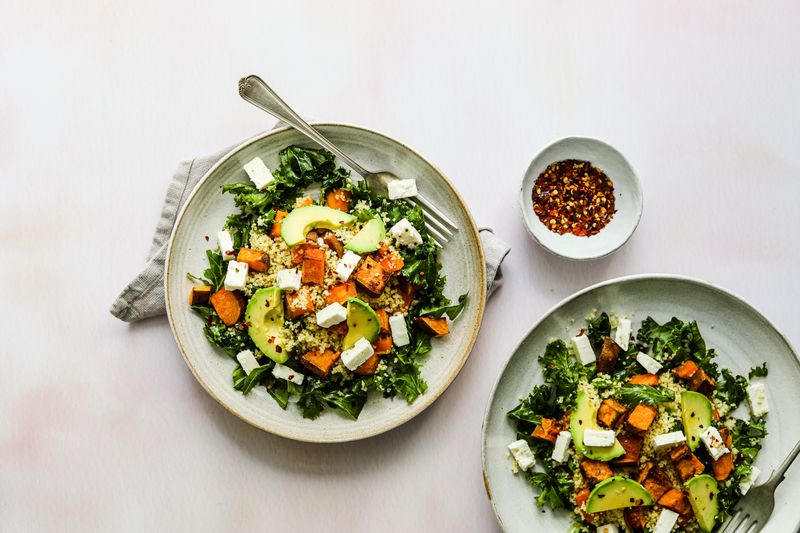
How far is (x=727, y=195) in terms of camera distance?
292cm

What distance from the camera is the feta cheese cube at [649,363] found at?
258 cm

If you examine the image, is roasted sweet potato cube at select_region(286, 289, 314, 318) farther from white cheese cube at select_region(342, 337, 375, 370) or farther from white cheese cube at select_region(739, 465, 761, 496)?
white cheese cube at select_region(739, 465, 761, 496)

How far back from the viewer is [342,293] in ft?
8.20

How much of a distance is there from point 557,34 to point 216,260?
1654 millimetres

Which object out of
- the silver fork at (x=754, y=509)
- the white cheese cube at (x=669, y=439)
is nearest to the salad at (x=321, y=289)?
the white cheese cube at (x=669, y=439)

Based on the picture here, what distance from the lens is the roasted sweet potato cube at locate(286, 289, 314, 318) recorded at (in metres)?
2.47

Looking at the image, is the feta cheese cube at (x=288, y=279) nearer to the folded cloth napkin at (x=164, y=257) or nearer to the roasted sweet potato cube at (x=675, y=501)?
the folded cloth napkin at (x=164, y=257)

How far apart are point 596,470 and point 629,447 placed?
15cm

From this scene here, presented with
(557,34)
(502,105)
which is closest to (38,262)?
(502,105)

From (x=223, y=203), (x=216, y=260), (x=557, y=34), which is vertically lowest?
(x=216, y=260)

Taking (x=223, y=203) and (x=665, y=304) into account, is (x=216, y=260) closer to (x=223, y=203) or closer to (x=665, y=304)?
(x=223, y=203)

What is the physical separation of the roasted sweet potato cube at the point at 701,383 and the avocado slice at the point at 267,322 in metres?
1.48

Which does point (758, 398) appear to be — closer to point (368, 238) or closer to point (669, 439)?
point (669, 439)

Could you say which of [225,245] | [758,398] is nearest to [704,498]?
[758,398]
